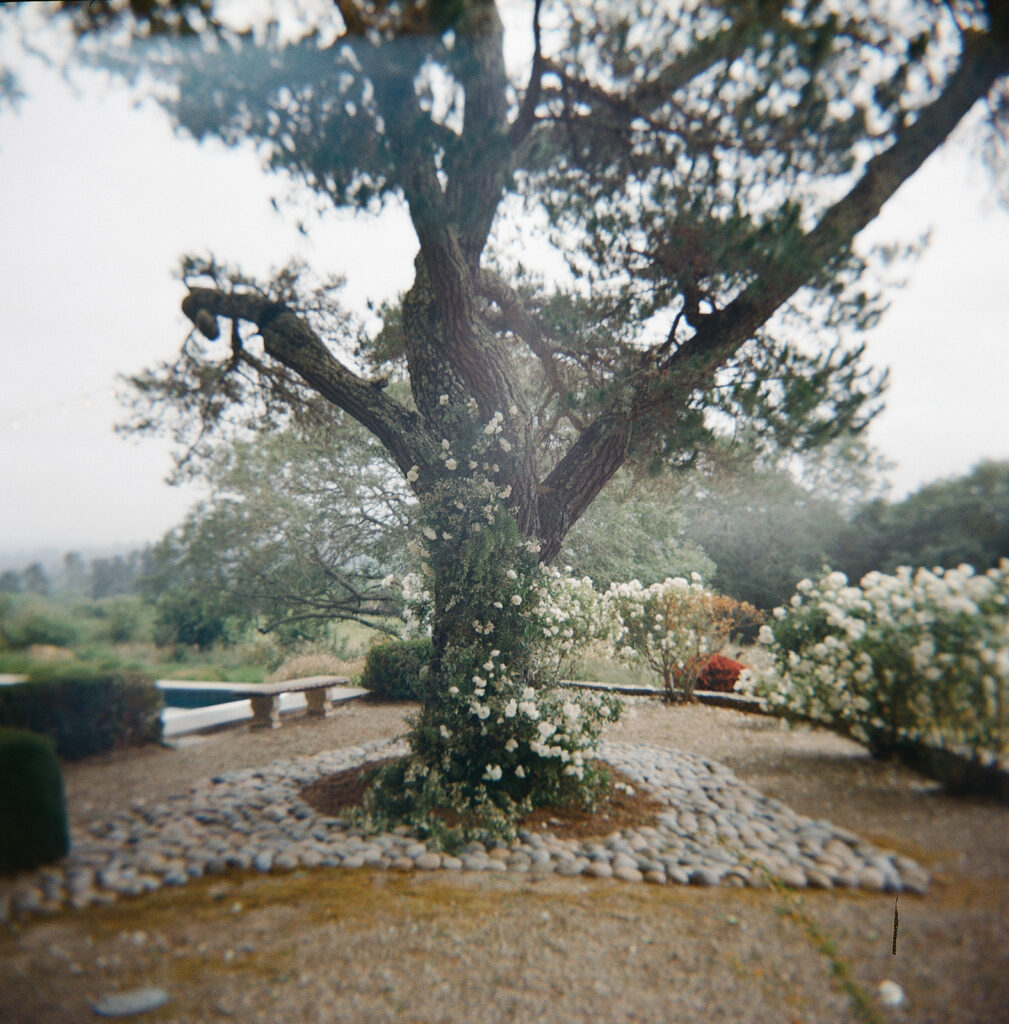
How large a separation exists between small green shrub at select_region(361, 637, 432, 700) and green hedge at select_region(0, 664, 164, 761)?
230 cm

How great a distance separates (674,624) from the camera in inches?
165

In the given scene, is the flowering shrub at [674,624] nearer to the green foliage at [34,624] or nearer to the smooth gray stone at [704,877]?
the smooth gray stone at [704,877]

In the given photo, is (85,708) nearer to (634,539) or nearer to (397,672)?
(397,672)

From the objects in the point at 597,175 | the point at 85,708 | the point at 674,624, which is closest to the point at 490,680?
the point at 674,624

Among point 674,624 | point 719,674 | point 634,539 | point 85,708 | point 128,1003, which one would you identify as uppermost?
point 634,539

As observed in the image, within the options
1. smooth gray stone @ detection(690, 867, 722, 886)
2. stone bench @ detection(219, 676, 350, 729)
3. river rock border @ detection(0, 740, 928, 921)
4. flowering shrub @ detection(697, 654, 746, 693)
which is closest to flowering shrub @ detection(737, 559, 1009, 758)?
river rock border @ detection(0, 740, 928, 921)

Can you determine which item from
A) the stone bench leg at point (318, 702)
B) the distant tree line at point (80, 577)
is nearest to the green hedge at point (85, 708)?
the distant tree line at point (80, 577)

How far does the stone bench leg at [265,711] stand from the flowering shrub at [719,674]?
2103 millimetres

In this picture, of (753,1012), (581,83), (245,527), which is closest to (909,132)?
(581,83)

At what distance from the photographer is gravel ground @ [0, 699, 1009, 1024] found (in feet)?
4.57

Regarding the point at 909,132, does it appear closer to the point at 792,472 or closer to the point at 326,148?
the point at 792,472

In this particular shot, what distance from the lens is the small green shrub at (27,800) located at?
1420 mm

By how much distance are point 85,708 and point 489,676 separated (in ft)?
8.35

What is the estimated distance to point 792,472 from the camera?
232 cm
